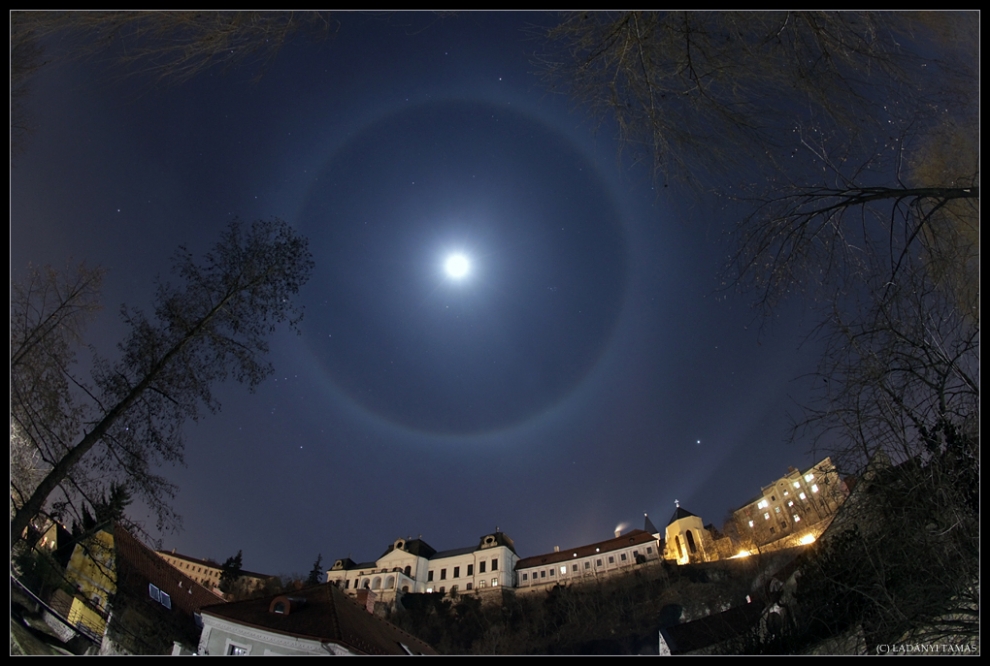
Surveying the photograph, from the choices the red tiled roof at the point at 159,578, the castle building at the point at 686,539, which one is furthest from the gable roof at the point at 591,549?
the red tiled roof at the point at 159,578

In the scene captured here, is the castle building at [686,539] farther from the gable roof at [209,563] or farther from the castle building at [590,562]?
the gable roof at [209,563]

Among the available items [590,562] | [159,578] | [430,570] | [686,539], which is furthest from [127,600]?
[686,539]

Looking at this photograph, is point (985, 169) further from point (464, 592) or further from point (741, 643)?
point (464, 592)

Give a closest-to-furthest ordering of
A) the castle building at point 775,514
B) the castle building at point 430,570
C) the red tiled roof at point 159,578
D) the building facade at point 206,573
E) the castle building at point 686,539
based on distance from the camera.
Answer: the red tiled roof at point 159,578 → the castle building at point 775,514 → the building facade at point 206,573 → the castle building at point 430,570 → the castle building at point 686,539

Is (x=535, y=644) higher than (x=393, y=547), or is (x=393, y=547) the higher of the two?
(x=393, y=547)

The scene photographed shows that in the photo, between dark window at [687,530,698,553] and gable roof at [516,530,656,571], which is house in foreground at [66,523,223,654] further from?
dark window at [687,530,698,553]
